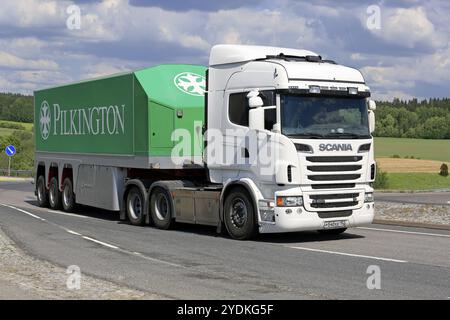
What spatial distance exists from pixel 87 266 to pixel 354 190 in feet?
18.8

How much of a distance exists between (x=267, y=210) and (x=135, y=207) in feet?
17.8

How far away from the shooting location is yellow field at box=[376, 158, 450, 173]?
73250 mm

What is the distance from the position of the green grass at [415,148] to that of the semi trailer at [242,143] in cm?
7430

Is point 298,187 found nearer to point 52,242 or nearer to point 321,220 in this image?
point 321,220

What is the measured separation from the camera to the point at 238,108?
46.2 feet

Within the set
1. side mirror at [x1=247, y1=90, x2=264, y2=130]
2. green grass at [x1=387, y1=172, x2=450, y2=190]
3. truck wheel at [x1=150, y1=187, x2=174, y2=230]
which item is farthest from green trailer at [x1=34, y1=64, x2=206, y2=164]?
green grass at [x1=387, y1=172, x2=450, y2=190]

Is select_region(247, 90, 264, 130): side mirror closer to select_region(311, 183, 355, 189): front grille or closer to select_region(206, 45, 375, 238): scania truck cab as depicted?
select_region(206, 45, 375, 238): scania truck cab

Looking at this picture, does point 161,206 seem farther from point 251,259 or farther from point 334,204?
point 251,259

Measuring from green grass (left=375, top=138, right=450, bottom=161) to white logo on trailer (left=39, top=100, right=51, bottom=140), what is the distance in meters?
70.1

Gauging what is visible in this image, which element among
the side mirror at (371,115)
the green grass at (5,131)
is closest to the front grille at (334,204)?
the side mirror at (371,115)

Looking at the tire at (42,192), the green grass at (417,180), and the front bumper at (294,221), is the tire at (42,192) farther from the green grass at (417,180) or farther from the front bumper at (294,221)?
the green grass at (417,180)

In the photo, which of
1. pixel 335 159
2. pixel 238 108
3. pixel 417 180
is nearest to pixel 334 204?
pixel 335 159

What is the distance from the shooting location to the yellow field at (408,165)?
240ft
